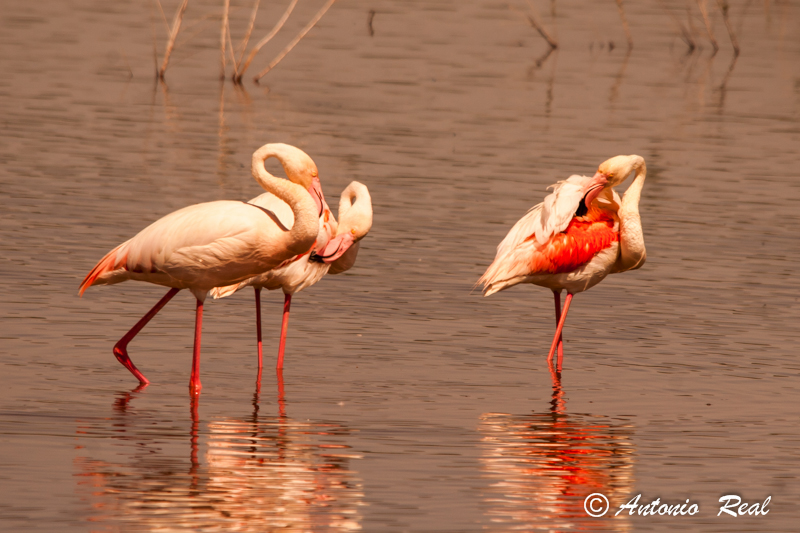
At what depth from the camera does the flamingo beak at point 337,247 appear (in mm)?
8602

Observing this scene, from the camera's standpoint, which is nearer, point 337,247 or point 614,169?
point 337,247

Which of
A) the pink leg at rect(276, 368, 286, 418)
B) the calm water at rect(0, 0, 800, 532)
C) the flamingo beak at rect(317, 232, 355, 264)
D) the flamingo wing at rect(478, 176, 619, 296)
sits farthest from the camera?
the flamingo wing at rect(478, 176, 619, 296)

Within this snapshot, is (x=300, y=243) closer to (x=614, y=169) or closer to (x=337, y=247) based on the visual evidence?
(x=337, y=247)

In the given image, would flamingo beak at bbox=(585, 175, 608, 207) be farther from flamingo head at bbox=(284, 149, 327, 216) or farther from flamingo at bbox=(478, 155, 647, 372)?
flamingo head at bbox=(284, 149, 327, 216)

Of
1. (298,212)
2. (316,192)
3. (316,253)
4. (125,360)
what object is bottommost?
(125,360)

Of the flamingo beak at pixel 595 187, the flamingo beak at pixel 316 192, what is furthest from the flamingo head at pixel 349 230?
the flamingo beak at pixel 595 187

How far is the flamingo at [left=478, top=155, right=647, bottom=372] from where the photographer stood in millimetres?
9523

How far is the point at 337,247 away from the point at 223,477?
2463mm

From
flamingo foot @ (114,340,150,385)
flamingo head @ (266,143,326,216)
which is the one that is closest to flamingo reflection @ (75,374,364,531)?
flamingo foot @ (114,340,150,385)

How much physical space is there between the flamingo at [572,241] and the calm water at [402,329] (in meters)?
0.45

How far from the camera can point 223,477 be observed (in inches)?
254

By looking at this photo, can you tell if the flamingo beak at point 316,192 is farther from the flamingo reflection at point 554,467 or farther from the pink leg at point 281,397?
the flamingo reflection at point 554,467

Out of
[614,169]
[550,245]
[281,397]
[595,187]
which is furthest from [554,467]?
[614,169]

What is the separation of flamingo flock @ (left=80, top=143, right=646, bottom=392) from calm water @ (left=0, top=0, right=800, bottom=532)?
441 mm
